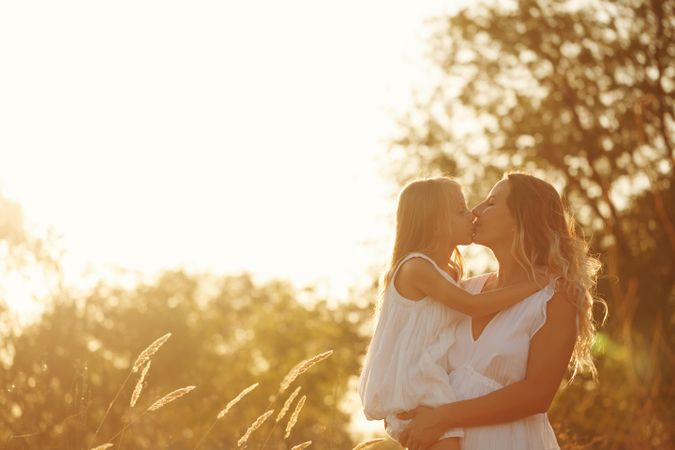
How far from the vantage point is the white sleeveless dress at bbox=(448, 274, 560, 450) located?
167 inches

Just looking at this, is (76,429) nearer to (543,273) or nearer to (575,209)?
(543,273)

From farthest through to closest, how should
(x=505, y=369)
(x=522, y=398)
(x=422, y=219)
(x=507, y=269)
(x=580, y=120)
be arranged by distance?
(x=580, y=120) < (x=422, y=219) < (x=507, y=269) < (x=505, y=369) < (x=522, y=398)

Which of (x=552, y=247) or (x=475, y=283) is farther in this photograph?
(x=475, y=283)

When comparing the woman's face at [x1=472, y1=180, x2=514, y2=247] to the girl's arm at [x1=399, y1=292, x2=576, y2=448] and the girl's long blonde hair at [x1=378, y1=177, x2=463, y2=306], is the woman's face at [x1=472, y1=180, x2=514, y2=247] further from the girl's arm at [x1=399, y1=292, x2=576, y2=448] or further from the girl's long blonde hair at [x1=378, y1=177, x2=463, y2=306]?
the girl's arm at [x1=399, y1=292, x2=576, y2=448]

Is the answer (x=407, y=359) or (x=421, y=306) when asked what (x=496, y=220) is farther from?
(x=407, y=359)

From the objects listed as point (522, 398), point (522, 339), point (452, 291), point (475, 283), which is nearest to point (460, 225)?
point (475, 283)

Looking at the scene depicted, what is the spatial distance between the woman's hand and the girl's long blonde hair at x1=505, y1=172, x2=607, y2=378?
718mm

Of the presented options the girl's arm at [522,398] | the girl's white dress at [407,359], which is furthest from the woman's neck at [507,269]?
the girl's arm at [522,398]

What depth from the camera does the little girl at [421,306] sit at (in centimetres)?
432

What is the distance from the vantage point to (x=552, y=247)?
446cm

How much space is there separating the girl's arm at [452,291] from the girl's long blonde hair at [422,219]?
0.13m

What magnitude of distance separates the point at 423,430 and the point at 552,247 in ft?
3.22

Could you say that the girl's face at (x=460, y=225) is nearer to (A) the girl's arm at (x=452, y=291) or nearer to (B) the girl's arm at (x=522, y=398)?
(A) the girl's arm at (x=452, y=291)

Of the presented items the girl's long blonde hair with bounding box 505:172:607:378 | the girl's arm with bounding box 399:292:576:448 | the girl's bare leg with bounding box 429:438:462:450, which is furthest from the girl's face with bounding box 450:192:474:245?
the girl's bare leg with bounding box 429:438:462:450
